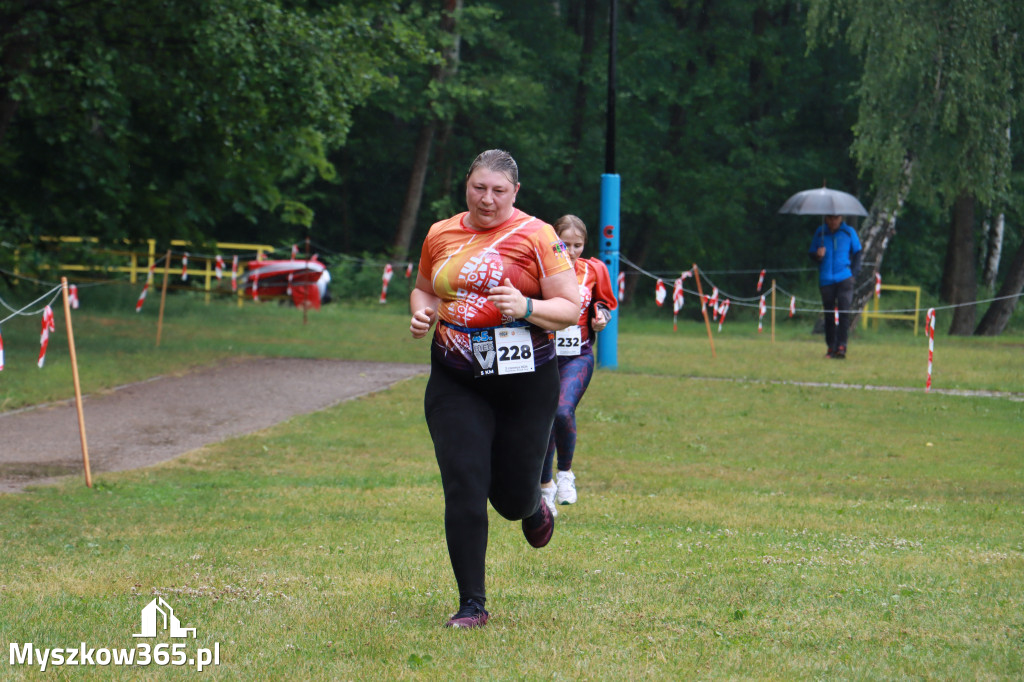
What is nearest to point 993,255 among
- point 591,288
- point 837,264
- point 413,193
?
point 413,193

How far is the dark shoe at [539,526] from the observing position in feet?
20.3

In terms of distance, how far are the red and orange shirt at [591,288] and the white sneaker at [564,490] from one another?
110 centimetres

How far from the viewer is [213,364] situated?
1944 centimetres

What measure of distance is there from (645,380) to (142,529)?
427 inches

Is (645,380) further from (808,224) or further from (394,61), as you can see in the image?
(808,224)

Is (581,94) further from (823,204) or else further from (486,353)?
(486,353)

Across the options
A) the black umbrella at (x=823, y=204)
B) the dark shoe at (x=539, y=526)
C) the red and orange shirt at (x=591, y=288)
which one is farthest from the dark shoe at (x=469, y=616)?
the black umbrella at (x=823, y=204)

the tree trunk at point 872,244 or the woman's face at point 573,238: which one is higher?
the woman's face at point 573,238

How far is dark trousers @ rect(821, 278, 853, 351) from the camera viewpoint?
21.0m

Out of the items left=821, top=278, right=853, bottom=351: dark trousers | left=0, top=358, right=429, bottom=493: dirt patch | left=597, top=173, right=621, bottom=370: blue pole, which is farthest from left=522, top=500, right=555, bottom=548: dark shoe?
left=821, top=278, right=853, bottom=351: dark trousers

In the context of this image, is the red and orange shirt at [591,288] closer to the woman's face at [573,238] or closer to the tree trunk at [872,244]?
the woman's face at [573,238]

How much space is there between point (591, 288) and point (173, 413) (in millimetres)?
7701

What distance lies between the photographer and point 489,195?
537 centimetres

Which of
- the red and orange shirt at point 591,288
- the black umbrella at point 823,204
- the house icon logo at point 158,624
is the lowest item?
the house icon logo at point 158,624
